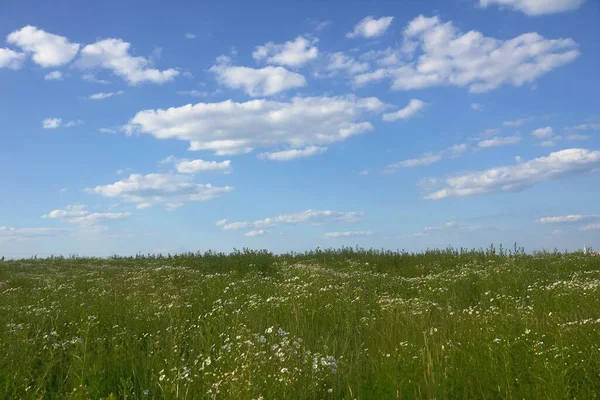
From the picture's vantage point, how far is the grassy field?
4453 millimetres

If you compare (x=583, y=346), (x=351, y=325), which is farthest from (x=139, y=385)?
(x=583, y=346)

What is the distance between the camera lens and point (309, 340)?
6453 mm

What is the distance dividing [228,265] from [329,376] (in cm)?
1262

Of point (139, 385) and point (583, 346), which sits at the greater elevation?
point (583, 346)

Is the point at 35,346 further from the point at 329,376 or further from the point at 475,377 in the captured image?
the point at 475,377

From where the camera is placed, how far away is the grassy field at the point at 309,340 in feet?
14.6

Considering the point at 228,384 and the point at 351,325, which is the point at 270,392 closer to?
the point at 228,384

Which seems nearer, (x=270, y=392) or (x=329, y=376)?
(x=270, y=392)

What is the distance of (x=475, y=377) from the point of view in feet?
14.5

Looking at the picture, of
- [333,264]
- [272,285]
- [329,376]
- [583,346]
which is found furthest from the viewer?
Result: [333,264]

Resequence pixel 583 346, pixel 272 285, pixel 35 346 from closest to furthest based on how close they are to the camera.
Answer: pixel 583 346, pixel 35 346, pixel 272 285

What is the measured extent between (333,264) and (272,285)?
633 centimetres

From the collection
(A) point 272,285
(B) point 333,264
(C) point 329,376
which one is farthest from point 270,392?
(B) point 333,264

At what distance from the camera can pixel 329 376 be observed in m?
4.86
